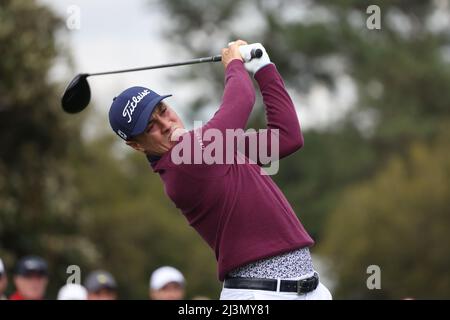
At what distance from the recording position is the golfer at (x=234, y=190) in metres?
5.30

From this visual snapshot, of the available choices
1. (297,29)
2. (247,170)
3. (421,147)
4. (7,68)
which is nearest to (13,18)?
(7,68)

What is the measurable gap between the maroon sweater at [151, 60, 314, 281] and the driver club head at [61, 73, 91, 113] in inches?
64.0

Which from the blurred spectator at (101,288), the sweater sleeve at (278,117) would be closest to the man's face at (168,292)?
the blurred spectator at (101,288)

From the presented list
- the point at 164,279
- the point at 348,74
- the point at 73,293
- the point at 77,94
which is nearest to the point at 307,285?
the point at 77,94

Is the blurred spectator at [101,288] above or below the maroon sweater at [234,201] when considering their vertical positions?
below

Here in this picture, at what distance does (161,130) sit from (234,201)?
583 mm

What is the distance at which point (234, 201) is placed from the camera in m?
5.34

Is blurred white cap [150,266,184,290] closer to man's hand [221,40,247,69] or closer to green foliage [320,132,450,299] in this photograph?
man's hand [221,40,247,69]

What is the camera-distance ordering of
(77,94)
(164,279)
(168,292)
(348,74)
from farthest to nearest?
(348,74) < (164,279) < (168,292) < (77,94)

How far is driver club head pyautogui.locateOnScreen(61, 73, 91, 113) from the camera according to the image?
22.6 ft

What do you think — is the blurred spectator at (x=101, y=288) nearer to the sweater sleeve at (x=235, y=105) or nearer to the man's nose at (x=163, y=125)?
the man's nose at (x=163, y=125)

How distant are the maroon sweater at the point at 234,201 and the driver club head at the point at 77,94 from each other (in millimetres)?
1625

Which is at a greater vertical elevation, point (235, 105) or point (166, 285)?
point (235, 105)

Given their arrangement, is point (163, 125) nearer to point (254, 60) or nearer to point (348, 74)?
point (254, 60)
